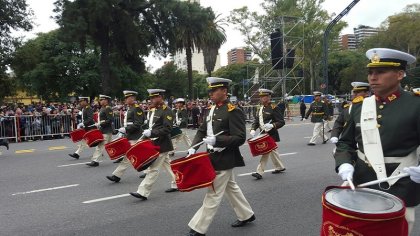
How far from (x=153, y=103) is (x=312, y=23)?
123ft

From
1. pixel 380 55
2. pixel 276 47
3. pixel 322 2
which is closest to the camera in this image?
pixel 380 55

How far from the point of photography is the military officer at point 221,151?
484 cm

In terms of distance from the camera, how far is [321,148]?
13.2 meters

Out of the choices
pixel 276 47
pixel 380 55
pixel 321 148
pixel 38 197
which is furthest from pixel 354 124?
pixel 276 47

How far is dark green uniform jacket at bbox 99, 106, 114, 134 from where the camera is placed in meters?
11.3

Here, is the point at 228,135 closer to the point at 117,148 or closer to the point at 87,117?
the point at 117,148

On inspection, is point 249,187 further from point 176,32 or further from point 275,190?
point 176,32

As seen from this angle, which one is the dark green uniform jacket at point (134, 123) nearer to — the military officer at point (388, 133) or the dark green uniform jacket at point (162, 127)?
the dark green uniform jacket at point (162, 127)

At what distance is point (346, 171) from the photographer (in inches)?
119

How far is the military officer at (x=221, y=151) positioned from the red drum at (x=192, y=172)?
13.1 inches

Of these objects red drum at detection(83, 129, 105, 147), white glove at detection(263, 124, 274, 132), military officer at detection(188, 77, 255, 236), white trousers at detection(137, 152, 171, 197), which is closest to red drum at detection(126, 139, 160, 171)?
white trousers at detection(137, 152, 171, 197)

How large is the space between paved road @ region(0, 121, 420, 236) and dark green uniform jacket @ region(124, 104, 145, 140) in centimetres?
93

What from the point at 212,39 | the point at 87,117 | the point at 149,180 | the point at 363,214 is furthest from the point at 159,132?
the point at 212,39

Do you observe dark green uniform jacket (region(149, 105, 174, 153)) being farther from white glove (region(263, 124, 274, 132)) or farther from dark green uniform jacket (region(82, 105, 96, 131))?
dark green uniform jacket (region(82, 105, 96, 131))
